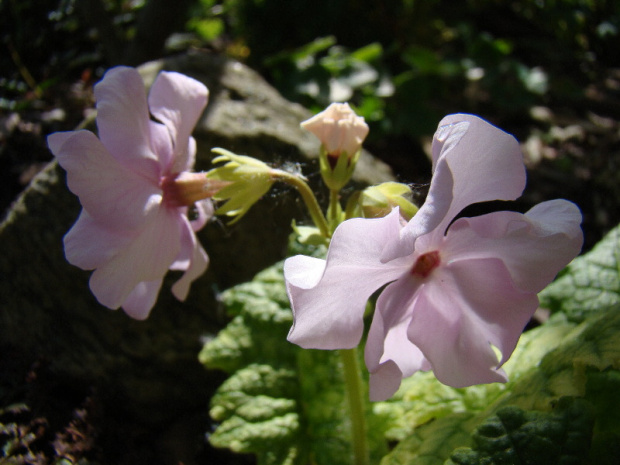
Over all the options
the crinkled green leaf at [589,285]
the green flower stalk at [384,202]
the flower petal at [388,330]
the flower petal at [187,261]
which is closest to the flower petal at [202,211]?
the flower petal at [187,261]

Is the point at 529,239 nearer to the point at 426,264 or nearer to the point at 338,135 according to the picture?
the point at 426,264

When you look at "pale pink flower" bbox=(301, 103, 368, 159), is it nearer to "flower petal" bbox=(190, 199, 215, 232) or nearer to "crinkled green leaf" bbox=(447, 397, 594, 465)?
"flower petal" bbox=(190, 199, 215, 232)

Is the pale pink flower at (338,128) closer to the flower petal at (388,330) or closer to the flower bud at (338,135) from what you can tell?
the flower bud at (338,135)

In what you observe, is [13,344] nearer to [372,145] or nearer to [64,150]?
[64,150]

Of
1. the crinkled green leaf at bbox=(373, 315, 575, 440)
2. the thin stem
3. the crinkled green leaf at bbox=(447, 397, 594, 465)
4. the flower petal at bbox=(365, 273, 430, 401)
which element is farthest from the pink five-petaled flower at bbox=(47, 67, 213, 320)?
the crinkled green leaf at bbox=(373, 315, 575, 440)

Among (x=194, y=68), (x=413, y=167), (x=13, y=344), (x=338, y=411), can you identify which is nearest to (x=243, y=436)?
(x=338, y=411)

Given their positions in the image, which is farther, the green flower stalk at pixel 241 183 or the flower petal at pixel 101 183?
the green flower stalk at pixel 241 183
